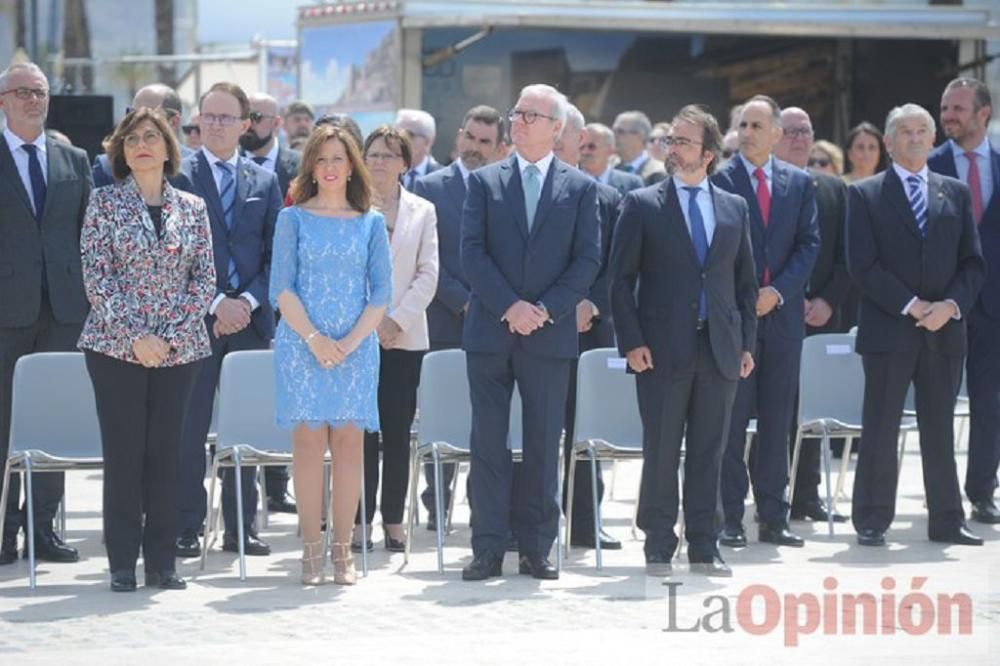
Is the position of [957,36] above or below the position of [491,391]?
above

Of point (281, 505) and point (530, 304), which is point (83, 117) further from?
point (530, 304)

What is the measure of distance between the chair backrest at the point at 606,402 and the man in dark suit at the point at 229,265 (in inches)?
64.3

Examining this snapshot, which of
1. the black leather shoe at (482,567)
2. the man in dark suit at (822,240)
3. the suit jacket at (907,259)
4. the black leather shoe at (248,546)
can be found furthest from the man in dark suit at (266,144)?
the suit jacket at (907,259)

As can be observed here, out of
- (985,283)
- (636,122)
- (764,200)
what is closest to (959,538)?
(985,283)

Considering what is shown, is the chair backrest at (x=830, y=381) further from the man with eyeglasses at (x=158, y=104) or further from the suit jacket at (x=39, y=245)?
the suit jacket at (x=39, y=245)

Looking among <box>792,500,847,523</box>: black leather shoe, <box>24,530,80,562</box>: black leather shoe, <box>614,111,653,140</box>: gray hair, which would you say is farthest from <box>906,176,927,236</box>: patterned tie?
<box>614,111,653,140</box>: gray hair

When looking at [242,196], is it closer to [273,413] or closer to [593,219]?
[273,413]

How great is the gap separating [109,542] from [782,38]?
11.3 meters

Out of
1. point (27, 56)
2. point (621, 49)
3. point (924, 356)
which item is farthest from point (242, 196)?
point (621, 49)

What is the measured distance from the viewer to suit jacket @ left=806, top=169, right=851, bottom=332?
1244 centimetres

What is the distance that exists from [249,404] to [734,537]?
259cm

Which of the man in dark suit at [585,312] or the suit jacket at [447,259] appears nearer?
the man in dark suit at [585,312]

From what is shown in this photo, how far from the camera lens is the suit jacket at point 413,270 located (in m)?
10.8

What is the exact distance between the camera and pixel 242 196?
10781mm
